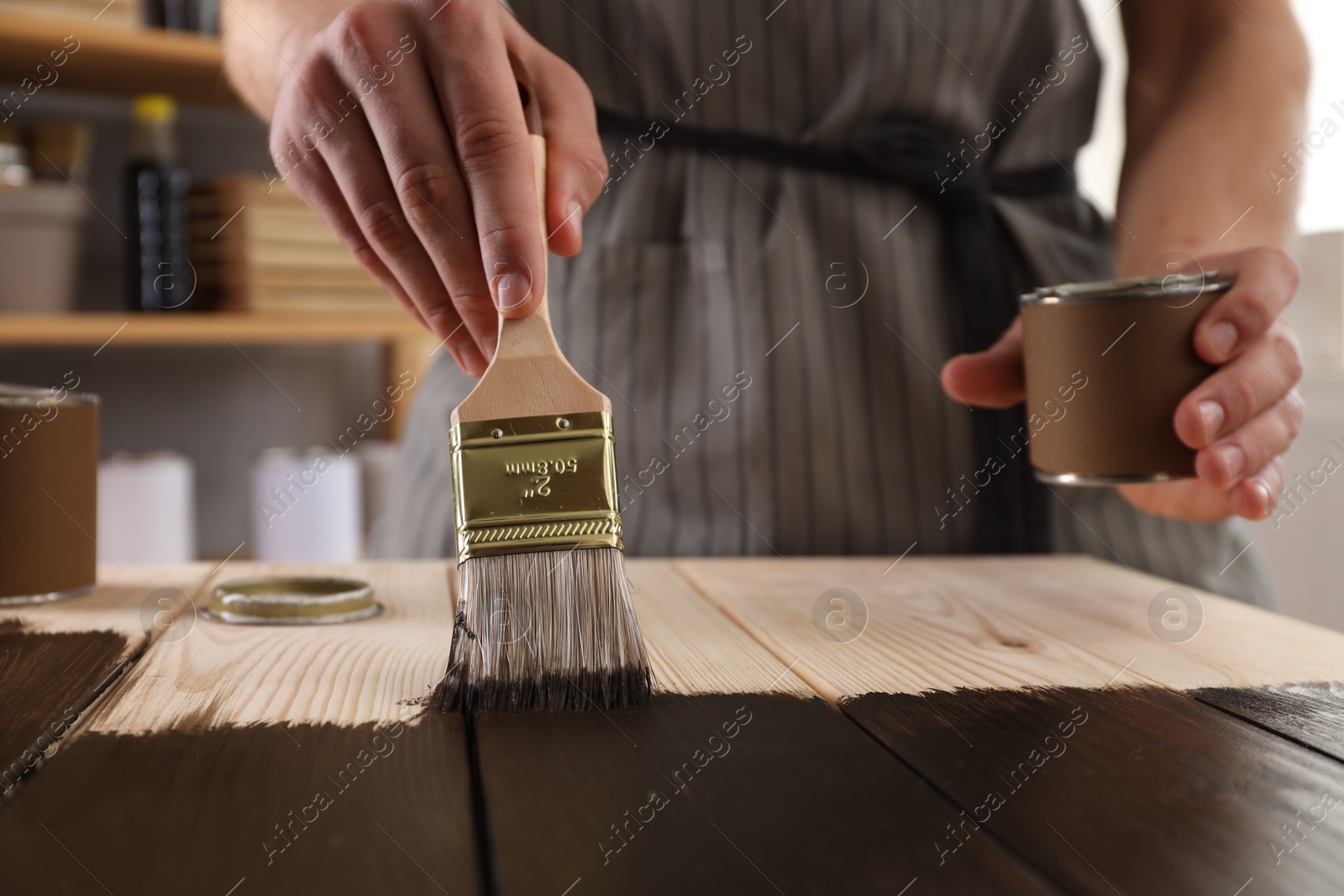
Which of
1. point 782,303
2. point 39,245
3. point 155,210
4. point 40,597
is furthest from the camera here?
point 155,210

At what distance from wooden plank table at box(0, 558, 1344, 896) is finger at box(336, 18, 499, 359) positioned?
243 mm

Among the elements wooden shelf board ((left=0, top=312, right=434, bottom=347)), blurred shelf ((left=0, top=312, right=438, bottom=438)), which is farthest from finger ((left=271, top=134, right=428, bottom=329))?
wooden shelf board ((left=0, top=312, right=434, bottom=347))

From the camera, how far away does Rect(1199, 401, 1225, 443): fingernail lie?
2.51 ft

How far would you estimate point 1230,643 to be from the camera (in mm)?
724

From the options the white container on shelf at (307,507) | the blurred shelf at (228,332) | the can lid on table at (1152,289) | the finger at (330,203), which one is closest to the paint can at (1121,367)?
the can lid on table at (1152,289)

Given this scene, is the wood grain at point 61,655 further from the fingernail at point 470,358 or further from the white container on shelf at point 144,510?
the white container on shelf at point 144,510

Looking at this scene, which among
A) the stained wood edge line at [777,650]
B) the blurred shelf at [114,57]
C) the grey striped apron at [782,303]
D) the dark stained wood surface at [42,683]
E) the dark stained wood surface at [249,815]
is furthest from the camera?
the blurred shelf at [114,57]

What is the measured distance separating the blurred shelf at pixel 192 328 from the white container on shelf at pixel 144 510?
214mm

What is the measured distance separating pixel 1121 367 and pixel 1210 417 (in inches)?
2.6

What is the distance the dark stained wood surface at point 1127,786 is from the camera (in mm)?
403

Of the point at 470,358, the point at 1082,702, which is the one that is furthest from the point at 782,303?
the point at 1082,702

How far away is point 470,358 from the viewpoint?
32.8 inches

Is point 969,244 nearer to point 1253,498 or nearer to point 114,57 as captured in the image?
point 1253,498

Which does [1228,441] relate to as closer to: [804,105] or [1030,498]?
[1030,498]
